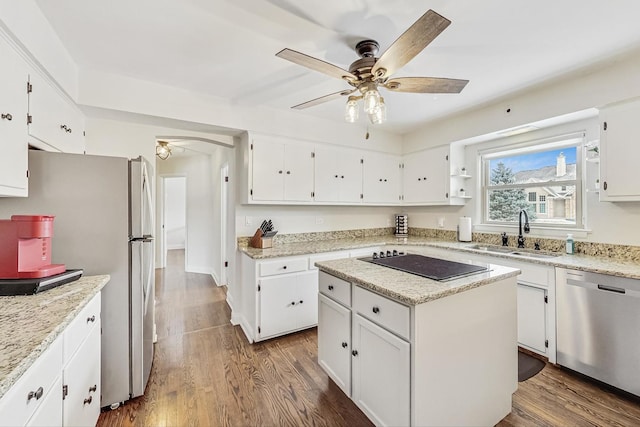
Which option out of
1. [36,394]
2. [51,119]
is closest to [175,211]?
[51,119]

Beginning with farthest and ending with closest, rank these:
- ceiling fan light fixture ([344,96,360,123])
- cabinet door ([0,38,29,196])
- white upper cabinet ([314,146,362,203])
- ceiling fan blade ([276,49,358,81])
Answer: white upper cabinet ([314,146,362,203]), ceiling fan light fixture ([344,96,360,123]), ceiling fan blade ([276,49,358,81]), cabinet door ([0,38,29,196])

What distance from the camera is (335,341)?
73.2 inches

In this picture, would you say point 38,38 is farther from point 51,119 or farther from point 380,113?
point 380,113

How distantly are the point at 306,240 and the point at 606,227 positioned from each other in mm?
3028

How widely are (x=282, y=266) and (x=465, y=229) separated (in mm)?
2418

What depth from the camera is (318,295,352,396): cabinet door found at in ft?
5.70

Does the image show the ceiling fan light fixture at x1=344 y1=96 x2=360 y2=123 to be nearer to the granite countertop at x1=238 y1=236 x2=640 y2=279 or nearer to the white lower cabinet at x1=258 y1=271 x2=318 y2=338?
the granite countertop at x1=238 y1=236 x2=640 y2=279

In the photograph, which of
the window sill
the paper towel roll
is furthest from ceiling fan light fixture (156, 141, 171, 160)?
the window sill

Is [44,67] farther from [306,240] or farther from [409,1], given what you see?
[306,240]

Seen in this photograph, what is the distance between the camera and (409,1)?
4.93 ft

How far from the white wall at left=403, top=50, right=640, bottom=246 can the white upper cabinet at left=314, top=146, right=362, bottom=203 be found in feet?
4.26

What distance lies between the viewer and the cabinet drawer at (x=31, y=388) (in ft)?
2.46

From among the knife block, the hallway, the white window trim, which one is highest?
the white window trim

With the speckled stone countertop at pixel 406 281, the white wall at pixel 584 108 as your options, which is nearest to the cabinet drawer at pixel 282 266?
the speckled stone countertop at pixel 406 281
